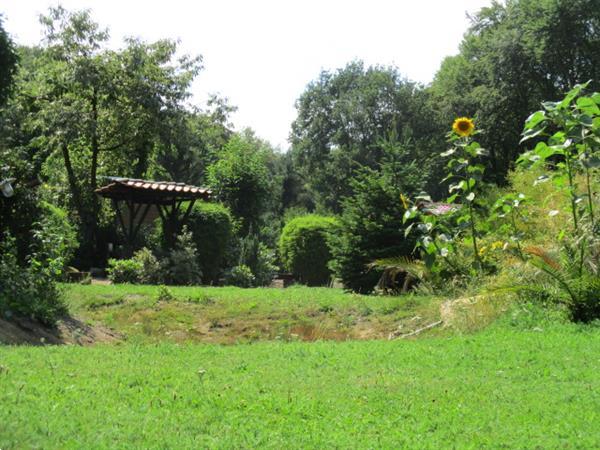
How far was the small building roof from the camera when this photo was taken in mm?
21172

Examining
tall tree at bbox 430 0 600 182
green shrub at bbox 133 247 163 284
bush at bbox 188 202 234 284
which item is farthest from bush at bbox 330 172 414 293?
tall tree at bbox 430 0 600 182

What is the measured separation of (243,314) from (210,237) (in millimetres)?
9751

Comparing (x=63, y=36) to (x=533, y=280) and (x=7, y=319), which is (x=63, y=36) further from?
(x=533, y=280)

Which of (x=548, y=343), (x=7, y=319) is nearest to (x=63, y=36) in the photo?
(x=7, y=319)

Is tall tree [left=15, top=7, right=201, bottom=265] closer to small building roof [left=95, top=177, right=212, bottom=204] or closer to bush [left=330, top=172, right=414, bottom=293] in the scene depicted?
small building roof [left=95, top=177, right=212, bottom=204]

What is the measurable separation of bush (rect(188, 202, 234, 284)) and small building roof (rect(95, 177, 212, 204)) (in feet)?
2.83

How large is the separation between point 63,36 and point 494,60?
21381 millimetres

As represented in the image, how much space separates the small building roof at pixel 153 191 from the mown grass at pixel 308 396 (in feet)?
43.8

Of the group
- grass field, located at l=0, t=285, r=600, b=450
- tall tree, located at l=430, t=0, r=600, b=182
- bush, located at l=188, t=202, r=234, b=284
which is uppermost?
tall tree, located at l=430, t=0, r=600, b=182

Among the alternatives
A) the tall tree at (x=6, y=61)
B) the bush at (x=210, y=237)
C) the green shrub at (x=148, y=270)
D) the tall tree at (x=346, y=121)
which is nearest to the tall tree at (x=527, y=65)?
the tall tree at (x=346, y=121)

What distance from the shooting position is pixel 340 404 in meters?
5.39

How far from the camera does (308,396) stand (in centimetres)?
562

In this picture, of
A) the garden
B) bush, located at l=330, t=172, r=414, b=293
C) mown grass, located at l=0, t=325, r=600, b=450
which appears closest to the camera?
mown grass, located at l=0, t=325, r=600, b=450

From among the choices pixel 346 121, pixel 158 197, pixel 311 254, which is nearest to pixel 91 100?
pixel 158 197
